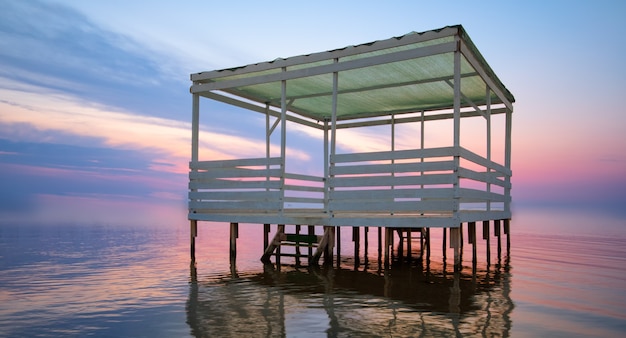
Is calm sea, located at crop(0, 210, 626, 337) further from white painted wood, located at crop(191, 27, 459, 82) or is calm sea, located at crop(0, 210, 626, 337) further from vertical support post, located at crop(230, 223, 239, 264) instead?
white painted wood, located at crop(191, 27, 459, 82)

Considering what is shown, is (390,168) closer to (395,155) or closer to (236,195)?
(395,155)

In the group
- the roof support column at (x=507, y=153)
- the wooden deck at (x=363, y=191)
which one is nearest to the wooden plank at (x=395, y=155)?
the wooden deck at (x=363, y=191)

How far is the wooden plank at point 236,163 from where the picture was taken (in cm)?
1258

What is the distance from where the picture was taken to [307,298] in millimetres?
8930

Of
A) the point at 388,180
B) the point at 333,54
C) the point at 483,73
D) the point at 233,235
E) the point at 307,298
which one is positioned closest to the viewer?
the point at 307,298

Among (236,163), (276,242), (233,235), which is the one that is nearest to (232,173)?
(236,163)

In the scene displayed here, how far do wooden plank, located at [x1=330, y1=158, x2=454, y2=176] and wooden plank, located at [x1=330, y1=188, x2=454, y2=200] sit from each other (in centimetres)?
39

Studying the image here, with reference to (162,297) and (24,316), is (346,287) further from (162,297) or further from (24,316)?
(24,316)

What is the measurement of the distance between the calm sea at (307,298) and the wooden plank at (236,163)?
8.35ft

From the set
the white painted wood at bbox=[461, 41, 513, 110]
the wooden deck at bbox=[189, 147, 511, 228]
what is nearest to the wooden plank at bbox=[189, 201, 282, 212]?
the wooden deck at bbox=[189, 147, 511, 228]

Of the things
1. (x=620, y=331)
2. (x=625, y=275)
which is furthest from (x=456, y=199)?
(x=625, y=275)

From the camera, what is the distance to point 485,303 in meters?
8.68

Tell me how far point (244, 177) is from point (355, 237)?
11.8 feet

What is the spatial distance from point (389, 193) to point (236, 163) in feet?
14.2
